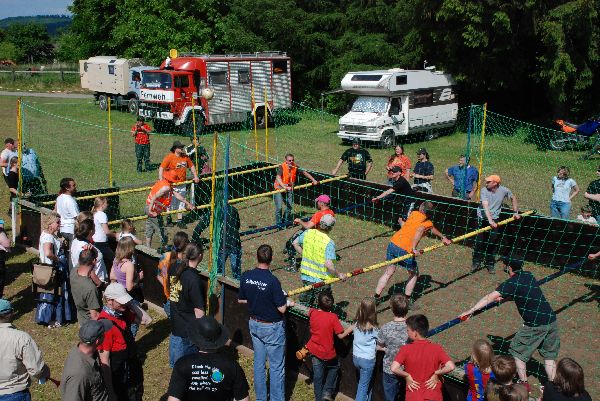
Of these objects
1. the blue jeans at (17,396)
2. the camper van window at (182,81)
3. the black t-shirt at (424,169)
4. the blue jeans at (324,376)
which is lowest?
the blue jeans at (324,376)

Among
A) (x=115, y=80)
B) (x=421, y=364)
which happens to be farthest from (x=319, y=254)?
(x=115, y=80)

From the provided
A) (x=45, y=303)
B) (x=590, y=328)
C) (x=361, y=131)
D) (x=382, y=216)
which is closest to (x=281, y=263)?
(x=382, y=216)

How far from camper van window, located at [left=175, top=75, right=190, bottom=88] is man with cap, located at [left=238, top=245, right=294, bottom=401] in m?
18.4

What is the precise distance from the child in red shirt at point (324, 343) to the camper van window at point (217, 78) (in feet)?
63.2

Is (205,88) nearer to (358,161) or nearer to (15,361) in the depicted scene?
(358,161)

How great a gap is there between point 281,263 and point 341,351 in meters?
4.47

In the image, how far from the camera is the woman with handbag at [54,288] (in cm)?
835

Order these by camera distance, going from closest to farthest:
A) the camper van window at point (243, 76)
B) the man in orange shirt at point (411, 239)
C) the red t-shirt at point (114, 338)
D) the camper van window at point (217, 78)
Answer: the red t-shirt at point (114, 338)
the man in orange shirt at point (411, 239)
the camper van window at point (217, 78)
the camper van window at point (243, 76)

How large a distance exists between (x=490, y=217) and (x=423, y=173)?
283 cm

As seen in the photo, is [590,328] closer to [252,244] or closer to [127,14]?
[252,244]

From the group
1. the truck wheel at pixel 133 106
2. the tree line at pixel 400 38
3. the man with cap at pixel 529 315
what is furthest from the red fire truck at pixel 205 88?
the man with cap at pixel 529 315

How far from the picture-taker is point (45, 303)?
8.51 m

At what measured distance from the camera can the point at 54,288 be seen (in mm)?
8406

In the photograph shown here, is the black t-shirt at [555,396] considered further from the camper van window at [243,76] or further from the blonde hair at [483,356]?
the camper van window at [243,76]
